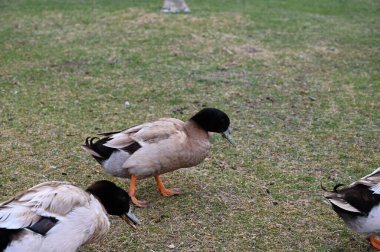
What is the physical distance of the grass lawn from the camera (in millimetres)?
4340

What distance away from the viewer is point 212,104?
7.01m

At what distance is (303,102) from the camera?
281 inches

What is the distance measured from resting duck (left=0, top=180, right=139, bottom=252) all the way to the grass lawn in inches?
18.3

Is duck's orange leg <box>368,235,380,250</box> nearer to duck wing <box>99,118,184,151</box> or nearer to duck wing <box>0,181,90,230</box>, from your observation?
duck wing <box>99,118,184,151</box>

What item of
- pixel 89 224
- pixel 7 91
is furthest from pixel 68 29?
pixel 89 224

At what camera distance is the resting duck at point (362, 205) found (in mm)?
3592

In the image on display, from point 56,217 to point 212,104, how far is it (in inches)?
155

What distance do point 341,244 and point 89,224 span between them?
6.19 feet

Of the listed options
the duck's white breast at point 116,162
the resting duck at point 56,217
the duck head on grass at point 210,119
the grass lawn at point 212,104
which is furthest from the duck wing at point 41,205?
the duck head on grass at point 210,119

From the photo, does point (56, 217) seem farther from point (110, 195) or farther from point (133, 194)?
point (133, 194)

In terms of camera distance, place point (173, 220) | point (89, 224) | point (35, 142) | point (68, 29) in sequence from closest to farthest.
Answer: point (89, 224) → point (173, 220) → point (35, 142) → point (68, 29)

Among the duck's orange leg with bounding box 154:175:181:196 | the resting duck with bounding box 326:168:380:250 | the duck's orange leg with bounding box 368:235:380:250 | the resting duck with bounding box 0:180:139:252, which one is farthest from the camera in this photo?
the duck's orange leg with bounding box 154:175:181:196

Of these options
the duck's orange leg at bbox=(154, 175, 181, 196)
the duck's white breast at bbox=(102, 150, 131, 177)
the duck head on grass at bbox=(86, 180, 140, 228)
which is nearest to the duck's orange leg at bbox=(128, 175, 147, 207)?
the duck's white breast at bbox=(102, 150, 131, 177)

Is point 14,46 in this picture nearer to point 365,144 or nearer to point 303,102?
point 303,102
